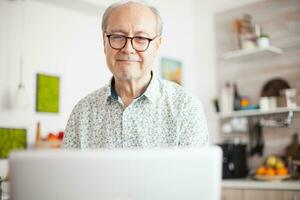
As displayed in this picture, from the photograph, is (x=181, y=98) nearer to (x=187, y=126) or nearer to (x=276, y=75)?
(x=187, y=126)

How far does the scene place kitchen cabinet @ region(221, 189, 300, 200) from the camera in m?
3.12

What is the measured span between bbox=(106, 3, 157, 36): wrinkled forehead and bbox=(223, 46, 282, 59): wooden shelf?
236 centimetres

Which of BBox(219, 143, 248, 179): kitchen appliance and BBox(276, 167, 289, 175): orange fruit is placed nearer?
BBox(276, 167, 289, 175): orange fruit

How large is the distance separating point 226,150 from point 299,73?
3.24 ft

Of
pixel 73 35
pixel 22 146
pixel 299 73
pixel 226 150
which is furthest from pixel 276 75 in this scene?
pixel 22 146

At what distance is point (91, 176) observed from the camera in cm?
85

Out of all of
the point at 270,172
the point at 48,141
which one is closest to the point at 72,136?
the point at 48,141

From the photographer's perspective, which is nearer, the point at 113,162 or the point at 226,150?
the point at 113,162

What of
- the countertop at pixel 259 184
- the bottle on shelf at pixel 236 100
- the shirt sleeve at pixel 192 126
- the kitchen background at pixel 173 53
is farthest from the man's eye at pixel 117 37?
the bottle on shelf at pixel 236 100

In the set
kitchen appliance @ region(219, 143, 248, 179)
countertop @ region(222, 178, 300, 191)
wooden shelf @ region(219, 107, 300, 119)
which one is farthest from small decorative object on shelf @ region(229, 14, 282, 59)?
countertop @ region(222, 178, 300, 191)

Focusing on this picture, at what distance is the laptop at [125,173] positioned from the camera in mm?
837

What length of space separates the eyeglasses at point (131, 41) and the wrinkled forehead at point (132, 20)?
0.08 feet

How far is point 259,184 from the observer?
3.27m

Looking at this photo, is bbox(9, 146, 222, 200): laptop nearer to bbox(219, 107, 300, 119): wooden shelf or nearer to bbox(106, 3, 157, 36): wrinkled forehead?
bbox(106, 3, 157, 36): wrinkled forehead
